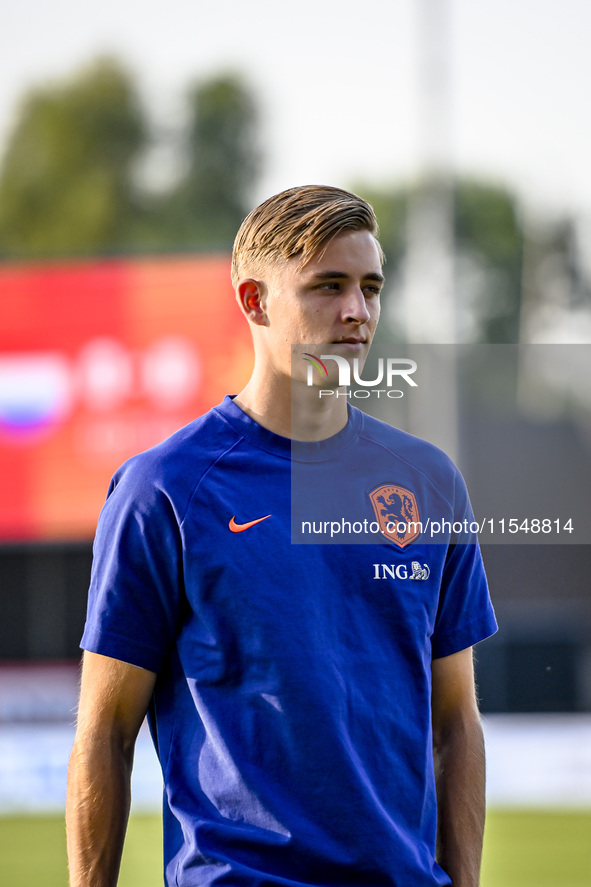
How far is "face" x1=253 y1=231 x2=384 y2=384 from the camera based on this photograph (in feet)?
5.82

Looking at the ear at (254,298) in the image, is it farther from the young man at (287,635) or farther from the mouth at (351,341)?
the mouth at (351,341)

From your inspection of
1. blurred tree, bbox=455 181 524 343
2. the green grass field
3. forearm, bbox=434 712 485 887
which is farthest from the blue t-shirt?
blurred tree, bbox=455 181 524 343

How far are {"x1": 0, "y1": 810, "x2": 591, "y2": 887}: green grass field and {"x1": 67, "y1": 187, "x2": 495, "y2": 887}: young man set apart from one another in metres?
4.63

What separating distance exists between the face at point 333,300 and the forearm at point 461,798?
664 mm

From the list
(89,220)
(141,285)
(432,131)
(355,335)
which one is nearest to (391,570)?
(355,335)

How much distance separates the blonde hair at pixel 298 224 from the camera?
5.82 feet

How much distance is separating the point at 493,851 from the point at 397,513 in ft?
19.2

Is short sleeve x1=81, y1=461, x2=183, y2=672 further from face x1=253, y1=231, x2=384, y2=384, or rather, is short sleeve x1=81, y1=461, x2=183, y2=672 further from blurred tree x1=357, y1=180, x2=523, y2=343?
blurred tree x1=357, y1=180, x2=523, y2=343

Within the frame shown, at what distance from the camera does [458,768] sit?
6.18ft

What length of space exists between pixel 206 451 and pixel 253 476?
9cm

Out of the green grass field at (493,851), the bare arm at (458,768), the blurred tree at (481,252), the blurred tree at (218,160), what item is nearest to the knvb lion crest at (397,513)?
the bare arm at (458,768)

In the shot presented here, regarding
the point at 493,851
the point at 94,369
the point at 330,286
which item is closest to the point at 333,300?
the point at 330,286

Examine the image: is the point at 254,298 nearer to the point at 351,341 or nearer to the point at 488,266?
the point at 351,341

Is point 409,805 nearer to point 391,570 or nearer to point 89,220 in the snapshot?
point 391,570
